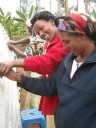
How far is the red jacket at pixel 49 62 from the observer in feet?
6.66

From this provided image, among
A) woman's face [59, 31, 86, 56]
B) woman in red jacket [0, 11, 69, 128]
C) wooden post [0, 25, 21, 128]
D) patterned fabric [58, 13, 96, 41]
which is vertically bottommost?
wooden post [0, 25, 21, 128]

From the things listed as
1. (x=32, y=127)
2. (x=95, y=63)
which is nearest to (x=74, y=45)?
(x=95, y=63)

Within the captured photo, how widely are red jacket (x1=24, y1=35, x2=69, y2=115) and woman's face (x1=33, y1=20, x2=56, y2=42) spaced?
56 millimetres

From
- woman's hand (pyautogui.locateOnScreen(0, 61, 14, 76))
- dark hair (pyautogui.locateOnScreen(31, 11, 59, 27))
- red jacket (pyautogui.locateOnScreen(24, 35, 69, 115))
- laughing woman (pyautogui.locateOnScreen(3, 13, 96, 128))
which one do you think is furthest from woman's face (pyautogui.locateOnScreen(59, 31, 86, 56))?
dark hair (pyautogui.locateOnScreen(31, 11, 59, 27))

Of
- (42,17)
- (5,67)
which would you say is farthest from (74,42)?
(42,17)

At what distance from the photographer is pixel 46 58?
2080 mm

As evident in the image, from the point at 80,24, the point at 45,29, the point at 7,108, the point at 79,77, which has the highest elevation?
the point at 80,24

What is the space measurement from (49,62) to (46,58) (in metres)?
0.04

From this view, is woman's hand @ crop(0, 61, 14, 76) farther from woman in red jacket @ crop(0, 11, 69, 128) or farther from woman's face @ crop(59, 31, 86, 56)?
woman's face @ crop(59, 31, 86, 56)

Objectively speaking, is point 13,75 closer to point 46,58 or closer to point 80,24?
point 46,58

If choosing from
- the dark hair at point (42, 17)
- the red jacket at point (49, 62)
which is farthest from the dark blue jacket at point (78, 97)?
the dark hair at point (42, 17)

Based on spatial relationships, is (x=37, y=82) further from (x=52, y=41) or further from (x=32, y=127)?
(x=32, y=127)

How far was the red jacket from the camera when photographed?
2029 mm

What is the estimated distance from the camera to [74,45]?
1.87 meters
